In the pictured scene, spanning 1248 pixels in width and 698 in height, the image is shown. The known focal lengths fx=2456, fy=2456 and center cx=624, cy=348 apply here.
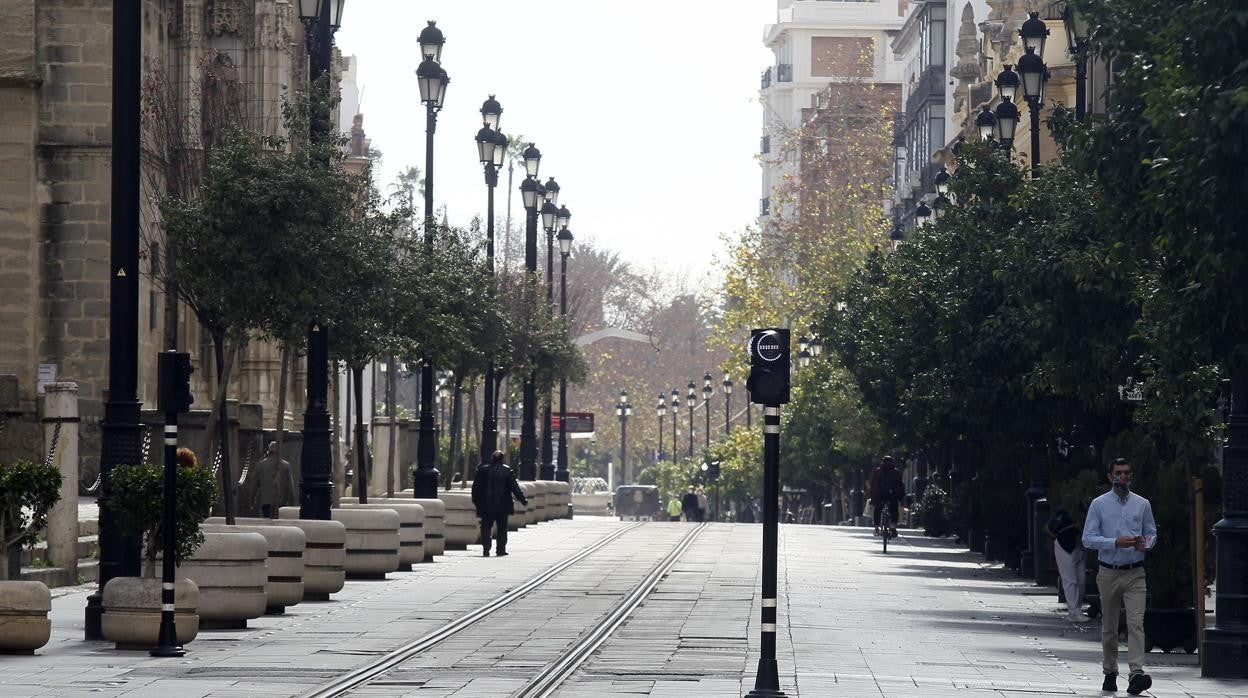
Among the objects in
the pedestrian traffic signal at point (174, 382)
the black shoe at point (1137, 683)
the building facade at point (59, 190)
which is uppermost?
the building facade at point (59, 190)

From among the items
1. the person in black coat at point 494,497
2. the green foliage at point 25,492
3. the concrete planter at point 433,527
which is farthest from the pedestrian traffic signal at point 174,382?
the person in black coat at point 494,497

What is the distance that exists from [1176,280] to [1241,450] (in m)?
1.45

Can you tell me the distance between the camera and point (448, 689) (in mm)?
16422

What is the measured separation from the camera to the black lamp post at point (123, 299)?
20.0 metres

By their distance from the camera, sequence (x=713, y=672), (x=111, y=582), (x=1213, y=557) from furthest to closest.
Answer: (x=1213, y=557) < (x=111, y=582) < (x=713, y=672)

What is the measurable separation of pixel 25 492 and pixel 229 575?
8.07ft

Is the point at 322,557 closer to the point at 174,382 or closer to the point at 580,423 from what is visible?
the point at 174,382

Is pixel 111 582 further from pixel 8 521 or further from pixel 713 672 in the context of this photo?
pixel 713 672

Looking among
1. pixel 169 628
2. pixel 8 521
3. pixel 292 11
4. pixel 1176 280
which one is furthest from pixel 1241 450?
pixel 292 11

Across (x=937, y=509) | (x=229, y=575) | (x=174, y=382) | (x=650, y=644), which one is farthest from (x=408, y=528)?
(x=937, y=509)

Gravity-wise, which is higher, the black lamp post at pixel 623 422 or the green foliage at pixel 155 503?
the black lamp post at pixel 623 422

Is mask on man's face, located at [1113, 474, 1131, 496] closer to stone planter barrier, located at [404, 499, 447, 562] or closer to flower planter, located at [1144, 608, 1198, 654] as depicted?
flower planter, located at [1144, 608, 1198, 654]

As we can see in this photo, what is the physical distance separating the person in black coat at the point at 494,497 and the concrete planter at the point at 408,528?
16.2 feet

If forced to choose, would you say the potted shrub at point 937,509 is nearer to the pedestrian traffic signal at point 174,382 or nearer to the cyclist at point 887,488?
the cyclist at point 887,488
